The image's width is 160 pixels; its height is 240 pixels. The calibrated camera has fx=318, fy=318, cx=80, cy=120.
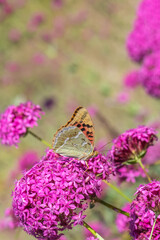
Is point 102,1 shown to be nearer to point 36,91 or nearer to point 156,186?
point 36,91

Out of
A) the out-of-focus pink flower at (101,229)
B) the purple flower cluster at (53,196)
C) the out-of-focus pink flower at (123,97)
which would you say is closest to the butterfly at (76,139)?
the purple flower cluster at (53,196)

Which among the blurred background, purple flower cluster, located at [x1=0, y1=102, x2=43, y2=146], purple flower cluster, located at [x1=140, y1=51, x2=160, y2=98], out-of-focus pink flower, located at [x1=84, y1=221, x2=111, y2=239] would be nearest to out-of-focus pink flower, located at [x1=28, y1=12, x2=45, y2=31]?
the blurred background

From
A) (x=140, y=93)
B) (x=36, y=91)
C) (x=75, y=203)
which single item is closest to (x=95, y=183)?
(x=75, y=203)

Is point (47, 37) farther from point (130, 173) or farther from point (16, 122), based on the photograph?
point (130, 173)

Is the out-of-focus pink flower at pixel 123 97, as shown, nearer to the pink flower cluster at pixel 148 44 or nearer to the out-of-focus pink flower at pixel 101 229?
the pink flower cluster at pixel 148 44

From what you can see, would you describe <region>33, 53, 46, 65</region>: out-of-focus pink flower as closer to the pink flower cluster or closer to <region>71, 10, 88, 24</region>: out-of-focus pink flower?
<region>71, 10, 88, 24</region>: out-of-focus pink flower

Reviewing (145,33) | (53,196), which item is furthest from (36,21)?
(53,196)

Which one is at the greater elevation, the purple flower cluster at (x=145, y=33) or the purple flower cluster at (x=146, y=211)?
the purple flower cluster at (x=145, y=33)
